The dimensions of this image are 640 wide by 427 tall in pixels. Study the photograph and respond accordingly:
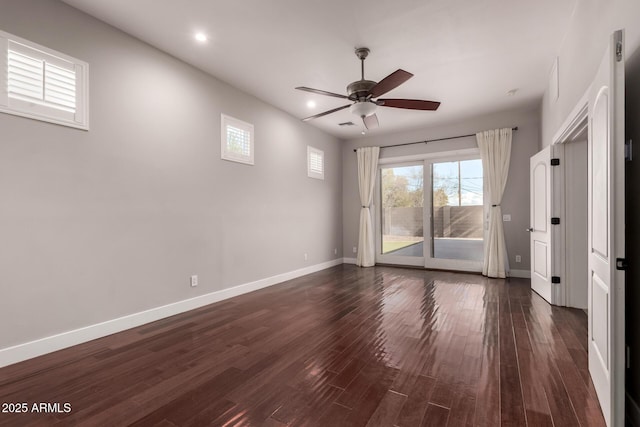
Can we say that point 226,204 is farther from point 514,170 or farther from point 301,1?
point 514,170

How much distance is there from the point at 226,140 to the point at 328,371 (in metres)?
3.36

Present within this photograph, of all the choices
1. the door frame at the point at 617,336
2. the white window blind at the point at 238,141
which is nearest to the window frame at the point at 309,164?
the white window blind at the point at 238,141

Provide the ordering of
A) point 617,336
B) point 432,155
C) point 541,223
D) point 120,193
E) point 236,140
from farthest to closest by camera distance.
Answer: point 432,155, point 236,140, point 541,223, point 120,193, point 617,336

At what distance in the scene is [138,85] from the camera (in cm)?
319

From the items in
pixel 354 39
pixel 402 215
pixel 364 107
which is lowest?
pixel 402 215

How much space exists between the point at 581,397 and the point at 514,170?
14.9ft

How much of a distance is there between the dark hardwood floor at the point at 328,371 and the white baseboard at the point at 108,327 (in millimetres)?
89

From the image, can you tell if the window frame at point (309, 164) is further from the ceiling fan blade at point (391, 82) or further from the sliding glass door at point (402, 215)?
the ceiling fan blade at point (391, 82)

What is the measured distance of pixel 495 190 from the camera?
544cm

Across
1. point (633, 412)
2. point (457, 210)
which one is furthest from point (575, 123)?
point (457, 210)

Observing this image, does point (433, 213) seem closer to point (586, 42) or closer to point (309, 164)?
point (309, 164)

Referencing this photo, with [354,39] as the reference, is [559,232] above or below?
below

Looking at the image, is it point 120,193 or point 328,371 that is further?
point 120,193

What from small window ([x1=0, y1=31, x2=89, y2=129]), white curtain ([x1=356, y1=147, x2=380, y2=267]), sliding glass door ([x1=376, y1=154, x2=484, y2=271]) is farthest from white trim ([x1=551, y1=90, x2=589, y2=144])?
small window ([x1=0, y1=31, x2=89, y2=129])
